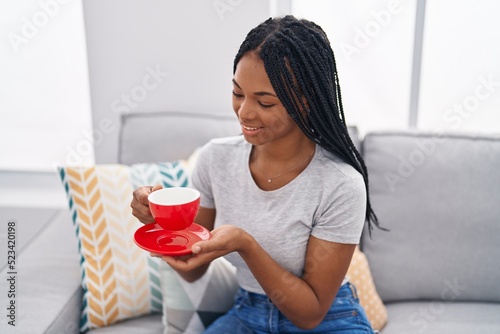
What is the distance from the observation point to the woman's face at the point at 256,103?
110 centimetres

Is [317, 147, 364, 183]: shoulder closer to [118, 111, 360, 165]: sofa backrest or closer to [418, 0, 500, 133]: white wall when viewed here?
[118, 111, 360, 165]: sofa backrest

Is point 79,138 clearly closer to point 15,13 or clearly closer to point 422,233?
point 15,13

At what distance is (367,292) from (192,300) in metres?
0.51

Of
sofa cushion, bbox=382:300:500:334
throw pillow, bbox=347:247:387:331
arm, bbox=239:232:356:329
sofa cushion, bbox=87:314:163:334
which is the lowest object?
sofa cushion, bbox=382:300:500:334

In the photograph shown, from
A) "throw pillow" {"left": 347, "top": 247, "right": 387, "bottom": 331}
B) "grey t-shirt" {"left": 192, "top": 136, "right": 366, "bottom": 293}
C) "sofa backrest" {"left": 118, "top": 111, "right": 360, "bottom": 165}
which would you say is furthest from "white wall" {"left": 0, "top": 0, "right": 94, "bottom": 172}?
"throw pillow" {"left": 347, "top": 247, "right": 387, "bottom": 331}

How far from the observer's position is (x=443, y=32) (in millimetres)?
2049

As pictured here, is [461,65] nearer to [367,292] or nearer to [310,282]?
[367,292]

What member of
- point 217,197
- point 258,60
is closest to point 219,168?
point 217,197

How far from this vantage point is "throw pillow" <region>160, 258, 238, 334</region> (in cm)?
146

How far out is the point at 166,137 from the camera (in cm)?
173

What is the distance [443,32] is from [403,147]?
25.6 inches

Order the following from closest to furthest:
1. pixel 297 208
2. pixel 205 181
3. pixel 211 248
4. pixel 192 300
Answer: pixel 211 248 → pixel 297 208 → pixel 205 181 → pixel 192 300

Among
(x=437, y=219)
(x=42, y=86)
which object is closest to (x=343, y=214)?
(x=437, y=219)

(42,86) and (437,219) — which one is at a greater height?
(42,86)
